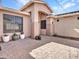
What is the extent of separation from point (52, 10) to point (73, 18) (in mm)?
4093

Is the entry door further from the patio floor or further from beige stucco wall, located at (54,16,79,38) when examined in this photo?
the patio floor

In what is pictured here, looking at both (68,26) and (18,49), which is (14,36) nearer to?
(18,49)

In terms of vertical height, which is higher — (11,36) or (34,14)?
(34,14)

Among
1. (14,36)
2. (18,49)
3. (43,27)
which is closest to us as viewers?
(18,49)

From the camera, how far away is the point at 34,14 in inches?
386

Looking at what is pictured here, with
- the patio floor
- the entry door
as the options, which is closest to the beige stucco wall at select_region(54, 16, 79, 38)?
the entry door

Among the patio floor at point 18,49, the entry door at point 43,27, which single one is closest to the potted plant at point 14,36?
the patio floor at point 18,49

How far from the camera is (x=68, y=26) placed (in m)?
11.2

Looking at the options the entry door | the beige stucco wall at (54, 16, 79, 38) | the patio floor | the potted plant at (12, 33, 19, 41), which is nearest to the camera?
the patio floor

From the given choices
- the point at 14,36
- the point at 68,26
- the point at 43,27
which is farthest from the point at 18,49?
the point at 43,27

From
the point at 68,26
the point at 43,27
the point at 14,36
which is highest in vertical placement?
the point at 68,26

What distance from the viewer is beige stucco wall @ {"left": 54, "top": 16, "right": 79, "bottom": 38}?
10282mm

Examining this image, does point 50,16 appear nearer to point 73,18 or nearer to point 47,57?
point 73,18

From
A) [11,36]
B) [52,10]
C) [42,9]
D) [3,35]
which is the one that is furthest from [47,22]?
[3,35]
